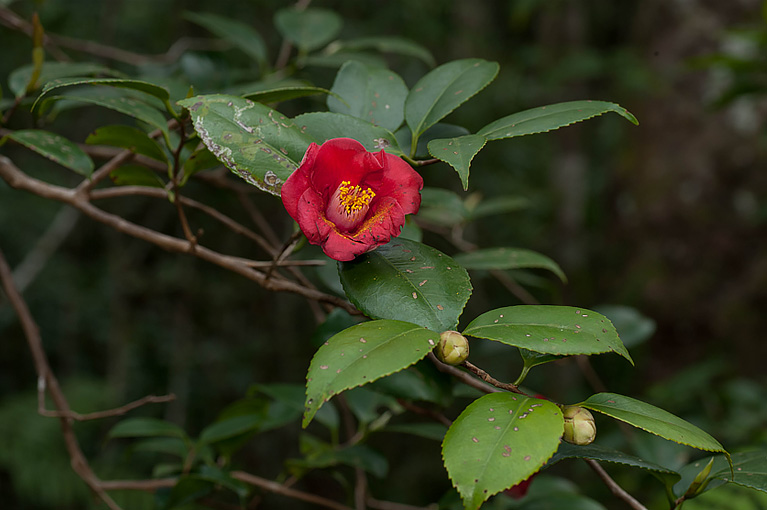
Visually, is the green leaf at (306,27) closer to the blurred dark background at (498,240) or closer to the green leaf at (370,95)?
the green leaf at (370,95)

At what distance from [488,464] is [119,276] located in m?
2.33

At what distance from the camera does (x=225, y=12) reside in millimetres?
2264

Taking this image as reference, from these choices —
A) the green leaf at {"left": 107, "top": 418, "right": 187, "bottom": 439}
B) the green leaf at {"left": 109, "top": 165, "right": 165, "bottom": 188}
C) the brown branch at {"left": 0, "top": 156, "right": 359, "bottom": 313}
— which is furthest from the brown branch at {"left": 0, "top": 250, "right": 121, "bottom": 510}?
the green leaf at {"left": 109, "top": 165, "right": 165, "bottom": 188}

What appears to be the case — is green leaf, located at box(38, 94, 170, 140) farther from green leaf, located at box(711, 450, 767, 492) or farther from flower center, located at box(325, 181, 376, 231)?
green leaf, located at box(711, 450, 767, 492)

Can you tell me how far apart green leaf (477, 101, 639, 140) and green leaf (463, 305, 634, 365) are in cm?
15

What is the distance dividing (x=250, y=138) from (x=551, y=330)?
0.96 ft

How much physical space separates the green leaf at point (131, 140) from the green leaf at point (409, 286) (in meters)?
0.29

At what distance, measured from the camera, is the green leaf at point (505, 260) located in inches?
29.1

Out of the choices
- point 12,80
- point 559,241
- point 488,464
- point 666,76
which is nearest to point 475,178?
point 559,241

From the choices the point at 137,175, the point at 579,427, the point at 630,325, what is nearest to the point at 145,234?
the point at 137,175

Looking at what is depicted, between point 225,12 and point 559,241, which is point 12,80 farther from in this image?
point 559,241

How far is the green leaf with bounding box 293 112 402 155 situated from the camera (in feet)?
1.72

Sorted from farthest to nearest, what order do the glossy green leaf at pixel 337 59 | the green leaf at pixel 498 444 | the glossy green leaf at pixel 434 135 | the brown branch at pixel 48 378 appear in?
the glossy green leaf at pixel 337 59, the brown branch at pixel 48 378, the glossy green leaf at pixel 434 135, the green leaf at pixel 498 444

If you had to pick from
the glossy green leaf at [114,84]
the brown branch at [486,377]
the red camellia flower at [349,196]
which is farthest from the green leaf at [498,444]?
the glossy green leaf at [114,84]
